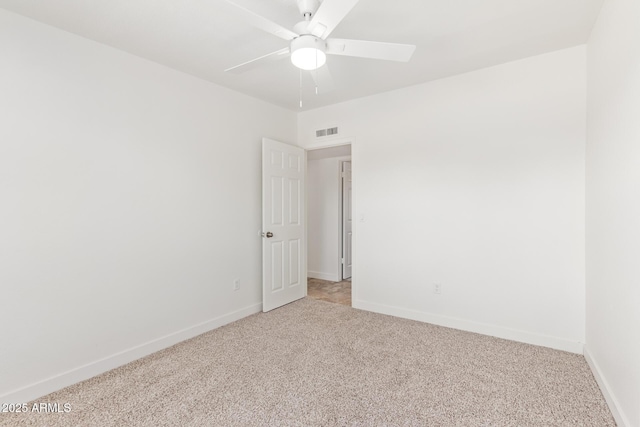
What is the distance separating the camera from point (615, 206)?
1.80 metres

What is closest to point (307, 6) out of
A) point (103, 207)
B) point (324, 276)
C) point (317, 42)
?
point (317, 42)

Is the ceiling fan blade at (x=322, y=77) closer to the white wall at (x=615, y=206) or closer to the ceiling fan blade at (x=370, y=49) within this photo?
the ceiling fan blade at (x=370, y=49)

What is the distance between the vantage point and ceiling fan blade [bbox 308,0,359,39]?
146 centimetres

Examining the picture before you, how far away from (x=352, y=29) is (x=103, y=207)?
2.30 m

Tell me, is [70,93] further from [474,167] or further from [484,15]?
[474,167]

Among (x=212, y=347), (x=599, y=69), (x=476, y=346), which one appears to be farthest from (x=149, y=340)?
(x=599, y=69)

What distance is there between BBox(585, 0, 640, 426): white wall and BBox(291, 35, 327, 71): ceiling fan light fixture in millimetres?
1588

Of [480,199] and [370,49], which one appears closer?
[370,49]

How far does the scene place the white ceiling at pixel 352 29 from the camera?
193 centimetres

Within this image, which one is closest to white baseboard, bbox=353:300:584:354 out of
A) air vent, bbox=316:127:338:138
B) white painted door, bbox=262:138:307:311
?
white painted door, bbox=262:138:307:311

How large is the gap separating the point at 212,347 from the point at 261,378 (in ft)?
2.43

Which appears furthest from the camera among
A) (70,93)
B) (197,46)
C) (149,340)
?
(149,340)

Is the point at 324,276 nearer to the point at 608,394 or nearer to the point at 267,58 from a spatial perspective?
the point at 608,394

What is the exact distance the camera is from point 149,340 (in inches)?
103
